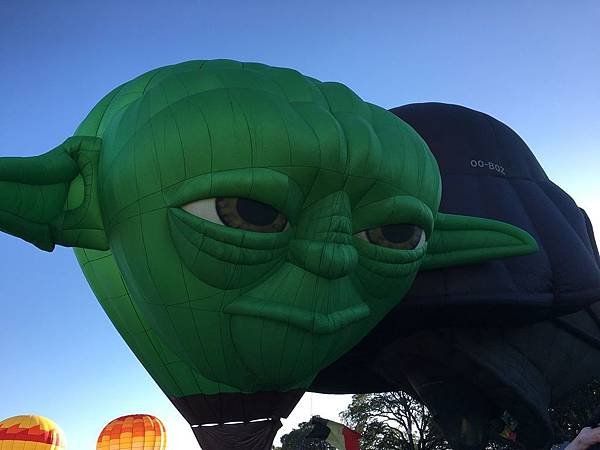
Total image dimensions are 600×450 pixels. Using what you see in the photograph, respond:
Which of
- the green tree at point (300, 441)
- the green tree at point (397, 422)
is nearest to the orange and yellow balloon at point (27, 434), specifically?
the green tree at point (397, 422)

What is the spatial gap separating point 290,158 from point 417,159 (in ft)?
5.54

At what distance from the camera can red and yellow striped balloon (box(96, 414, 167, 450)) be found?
63.6 ft

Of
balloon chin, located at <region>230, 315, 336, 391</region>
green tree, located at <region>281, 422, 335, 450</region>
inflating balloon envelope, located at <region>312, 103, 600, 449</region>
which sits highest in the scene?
green tree, located at <region>281, 422, 335, 450</region>

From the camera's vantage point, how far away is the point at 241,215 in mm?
6047

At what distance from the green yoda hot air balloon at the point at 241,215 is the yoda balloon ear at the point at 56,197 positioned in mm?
15

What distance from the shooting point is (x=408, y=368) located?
1051cm

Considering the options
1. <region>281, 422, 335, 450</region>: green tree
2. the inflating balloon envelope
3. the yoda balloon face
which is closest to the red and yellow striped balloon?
the inflating balloon envelope

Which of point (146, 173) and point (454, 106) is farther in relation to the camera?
point (454, 106)

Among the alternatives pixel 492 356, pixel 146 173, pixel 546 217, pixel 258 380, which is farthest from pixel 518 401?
pixel 146 173

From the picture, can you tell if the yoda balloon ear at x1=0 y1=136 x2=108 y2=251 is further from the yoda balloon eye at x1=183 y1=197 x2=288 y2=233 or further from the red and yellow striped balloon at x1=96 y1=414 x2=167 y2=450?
the red and yellow striped balloon at x1=96 y1=414 x2=167 y2=450

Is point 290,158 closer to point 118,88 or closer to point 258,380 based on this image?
point 258,380

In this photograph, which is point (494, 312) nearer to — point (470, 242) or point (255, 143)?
point (470, 242)

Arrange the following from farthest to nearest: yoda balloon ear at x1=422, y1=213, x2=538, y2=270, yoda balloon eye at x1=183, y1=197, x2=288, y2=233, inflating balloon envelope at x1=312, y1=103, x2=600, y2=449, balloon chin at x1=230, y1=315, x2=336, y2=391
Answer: inflating balloon envelope at x1=312, y1=103, x2=600, y2=449 → yoda balloon ear at x1=422, y1=213, x2=538, y2=270 → balloon chin at x1=230, y1=315, x2=336, y2=391 → yoda balloon eye at x1=183, y1=197, x2=288, y2=233

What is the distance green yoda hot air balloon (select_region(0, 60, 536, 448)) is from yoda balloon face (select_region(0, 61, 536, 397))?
0.01 meters
